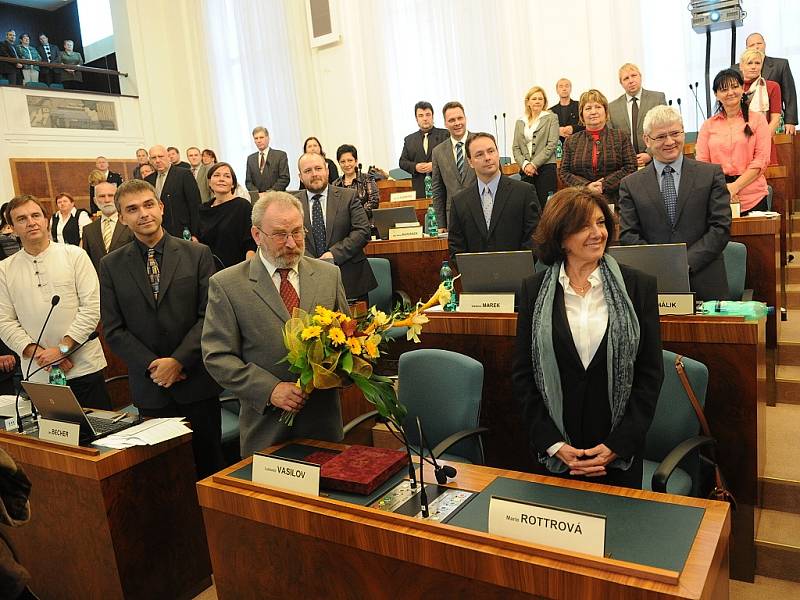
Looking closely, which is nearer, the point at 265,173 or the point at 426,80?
the point at 265,173

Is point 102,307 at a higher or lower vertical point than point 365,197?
lower

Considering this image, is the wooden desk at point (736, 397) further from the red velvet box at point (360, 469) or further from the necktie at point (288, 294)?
the necktie at point (288, 294)

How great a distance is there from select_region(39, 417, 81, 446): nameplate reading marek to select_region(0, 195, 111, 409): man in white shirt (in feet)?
2.24

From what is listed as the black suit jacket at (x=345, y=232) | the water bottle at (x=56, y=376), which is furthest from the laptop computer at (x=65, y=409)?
the black suit jacket at (x=345, y=232)

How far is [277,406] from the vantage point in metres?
2.04

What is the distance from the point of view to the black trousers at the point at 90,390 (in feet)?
9.93

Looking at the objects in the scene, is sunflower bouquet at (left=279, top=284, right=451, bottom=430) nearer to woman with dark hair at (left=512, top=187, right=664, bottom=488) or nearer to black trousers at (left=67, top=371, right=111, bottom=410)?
woman with dark hair at (left=512, top=187, right=664, bottom=488)

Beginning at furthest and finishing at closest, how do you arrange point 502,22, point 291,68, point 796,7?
point 291,68
point 502,22
point 796,7

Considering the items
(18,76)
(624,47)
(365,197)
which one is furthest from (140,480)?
(18,76)

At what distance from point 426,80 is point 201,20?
4.61 meters

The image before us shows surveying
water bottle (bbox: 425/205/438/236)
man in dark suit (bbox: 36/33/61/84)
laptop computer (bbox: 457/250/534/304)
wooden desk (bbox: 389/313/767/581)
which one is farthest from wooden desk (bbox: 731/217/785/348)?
man in dark suit (bbox: 36/33/61/84)

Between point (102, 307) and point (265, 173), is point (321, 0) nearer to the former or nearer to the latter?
point (265, 173)

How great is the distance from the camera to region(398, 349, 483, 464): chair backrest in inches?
94.1

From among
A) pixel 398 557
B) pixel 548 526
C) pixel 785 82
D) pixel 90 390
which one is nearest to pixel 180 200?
pixel 90 390
